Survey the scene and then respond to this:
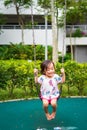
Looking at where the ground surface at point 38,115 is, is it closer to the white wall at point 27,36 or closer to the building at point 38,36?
the building at point 38,36

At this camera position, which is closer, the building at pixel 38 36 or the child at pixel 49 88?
the child at pixel 49 88

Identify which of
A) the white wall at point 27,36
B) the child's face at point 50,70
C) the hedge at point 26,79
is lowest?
the white wall at point 27,36

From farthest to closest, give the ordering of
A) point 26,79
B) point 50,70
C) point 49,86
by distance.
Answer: point 26,79 < point 49,86 < point 50,70

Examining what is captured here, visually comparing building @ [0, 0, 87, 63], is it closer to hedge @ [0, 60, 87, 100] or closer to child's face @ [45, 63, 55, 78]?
hedge @ [0, 60, 87, 100]

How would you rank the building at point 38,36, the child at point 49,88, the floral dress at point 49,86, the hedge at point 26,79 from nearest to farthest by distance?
the child at point 49,88 < the floral dress at point 49,86 < the hedge at point 26,79 < the building at point 38,36

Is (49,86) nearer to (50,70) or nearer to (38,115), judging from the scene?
(50,70)

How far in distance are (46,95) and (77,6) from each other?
51.9 ft

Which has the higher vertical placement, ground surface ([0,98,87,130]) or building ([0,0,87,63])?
ground surface ([0,98,87,130])

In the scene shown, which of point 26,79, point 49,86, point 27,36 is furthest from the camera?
point 27,36

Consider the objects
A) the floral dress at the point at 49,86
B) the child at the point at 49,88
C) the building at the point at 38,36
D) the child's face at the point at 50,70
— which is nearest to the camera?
the child's face at the point at 50,70

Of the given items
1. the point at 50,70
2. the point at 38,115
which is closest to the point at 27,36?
the point at 38,115

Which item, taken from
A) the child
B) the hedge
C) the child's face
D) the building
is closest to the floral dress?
the child

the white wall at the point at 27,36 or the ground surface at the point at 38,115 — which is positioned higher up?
the ground surface at the point at 38,115

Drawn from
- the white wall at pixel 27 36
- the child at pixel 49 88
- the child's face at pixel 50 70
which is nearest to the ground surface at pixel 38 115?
the child at pixel 49 88
